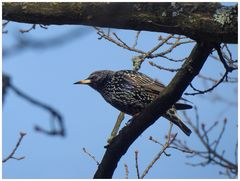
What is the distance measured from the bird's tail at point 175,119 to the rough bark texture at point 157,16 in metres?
1.44

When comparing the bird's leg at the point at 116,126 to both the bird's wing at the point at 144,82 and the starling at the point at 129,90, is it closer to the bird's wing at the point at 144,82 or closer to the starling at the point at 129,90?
the starling at the point at 129,90

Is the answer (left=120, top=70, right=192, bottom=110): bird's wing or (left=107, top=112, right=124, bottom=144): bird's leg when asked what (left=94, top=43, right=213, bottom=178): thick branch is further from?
(left=120, top=70, right=192, bottom=110): bird's wing

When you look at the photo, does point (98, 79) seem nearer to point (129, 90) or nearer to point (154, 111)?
point (129, 90)

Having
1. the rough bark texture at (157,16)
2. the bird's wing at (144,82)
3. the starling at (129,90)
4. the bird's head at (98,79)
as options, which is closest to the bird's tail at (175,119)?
the starling at (129,90)

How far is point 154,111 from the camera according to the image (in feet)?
11.8

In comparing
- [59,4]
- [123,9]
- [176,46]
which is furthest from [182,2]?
[176,46]

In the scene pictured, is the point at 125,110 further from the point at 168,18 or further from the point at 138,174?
the point at 168,18

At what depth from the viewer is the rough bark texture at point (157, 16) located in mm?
3156

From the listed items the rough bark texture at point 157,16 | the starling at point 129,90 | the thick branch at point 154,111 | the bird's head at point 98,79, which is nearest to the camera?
the rough bark texture at point 157,16

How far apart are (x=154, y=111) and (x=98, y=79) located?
170cm

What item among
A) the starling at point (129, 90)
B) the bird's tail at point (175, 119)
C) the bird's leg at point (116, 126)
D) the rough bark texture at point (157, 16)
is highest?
the rough bark texture at point (157, 16)

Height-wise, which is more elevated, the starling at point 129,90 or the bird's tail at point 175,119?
the starling at point 129,90

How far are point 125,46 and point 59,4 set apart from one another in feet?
4.03

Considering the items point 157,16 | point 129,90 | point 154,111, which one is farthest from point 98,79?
point 157,16
